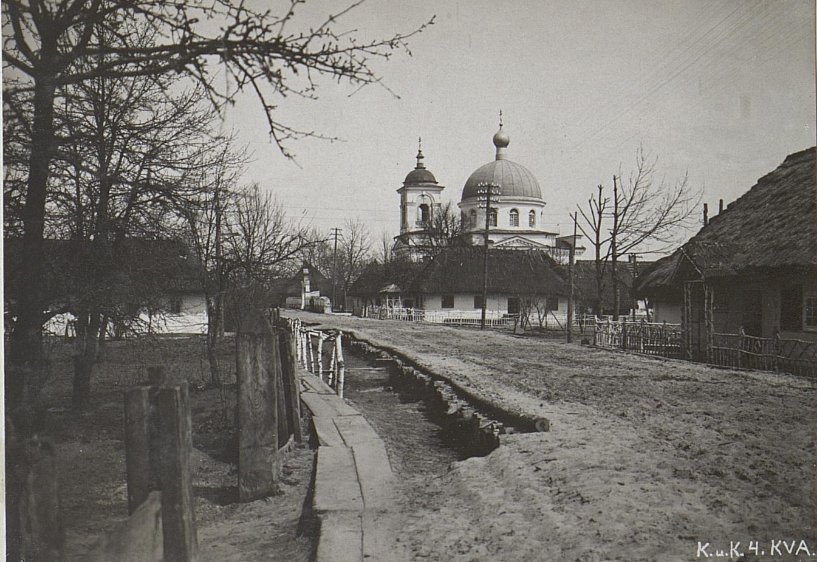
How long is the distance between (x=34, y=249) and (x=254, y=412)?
2124mm

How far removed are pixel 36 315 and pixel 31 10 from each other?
188 cm

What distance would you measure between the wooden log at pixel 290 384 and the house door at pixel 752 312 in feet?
41.1

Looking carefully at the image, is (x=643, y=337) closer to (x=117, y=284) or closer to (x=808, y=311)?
(x=808, y=311)

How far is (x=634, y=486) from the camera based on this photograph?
4.80 metres

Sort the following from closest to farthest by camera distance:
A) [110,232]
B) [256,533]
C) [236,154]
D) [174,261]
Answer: [256,533] → [110,232] → [174,261] → [236,154]

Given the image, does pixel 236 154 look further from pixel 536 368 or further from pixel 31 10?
pixel 536 368

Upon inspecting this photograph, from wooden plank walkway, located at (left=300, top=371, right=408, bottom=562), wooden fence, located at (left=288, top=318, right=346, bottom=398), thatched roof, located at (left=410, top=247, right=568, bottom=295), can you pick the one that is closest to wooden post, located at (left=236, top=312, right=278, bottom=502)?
wooden plank walkway, located at (left=300, top=371, right=408, bottom=562)

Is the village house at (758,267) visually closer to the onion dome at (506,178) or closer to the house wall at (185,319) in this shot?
the house wall at (185,319)

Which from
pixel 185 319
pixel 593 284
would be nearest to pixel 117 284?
pixel 185 319

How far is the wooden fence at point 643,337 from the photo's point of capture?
18.3m

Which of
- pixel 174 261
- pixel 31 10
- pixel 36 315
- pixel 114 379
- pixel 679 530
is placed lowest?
pixel 679 530

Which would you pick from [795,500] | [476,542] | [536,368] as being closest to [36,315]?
[476,542]

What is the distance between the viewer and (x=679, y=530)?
389 cm

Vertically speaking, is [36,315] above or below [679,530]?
above
